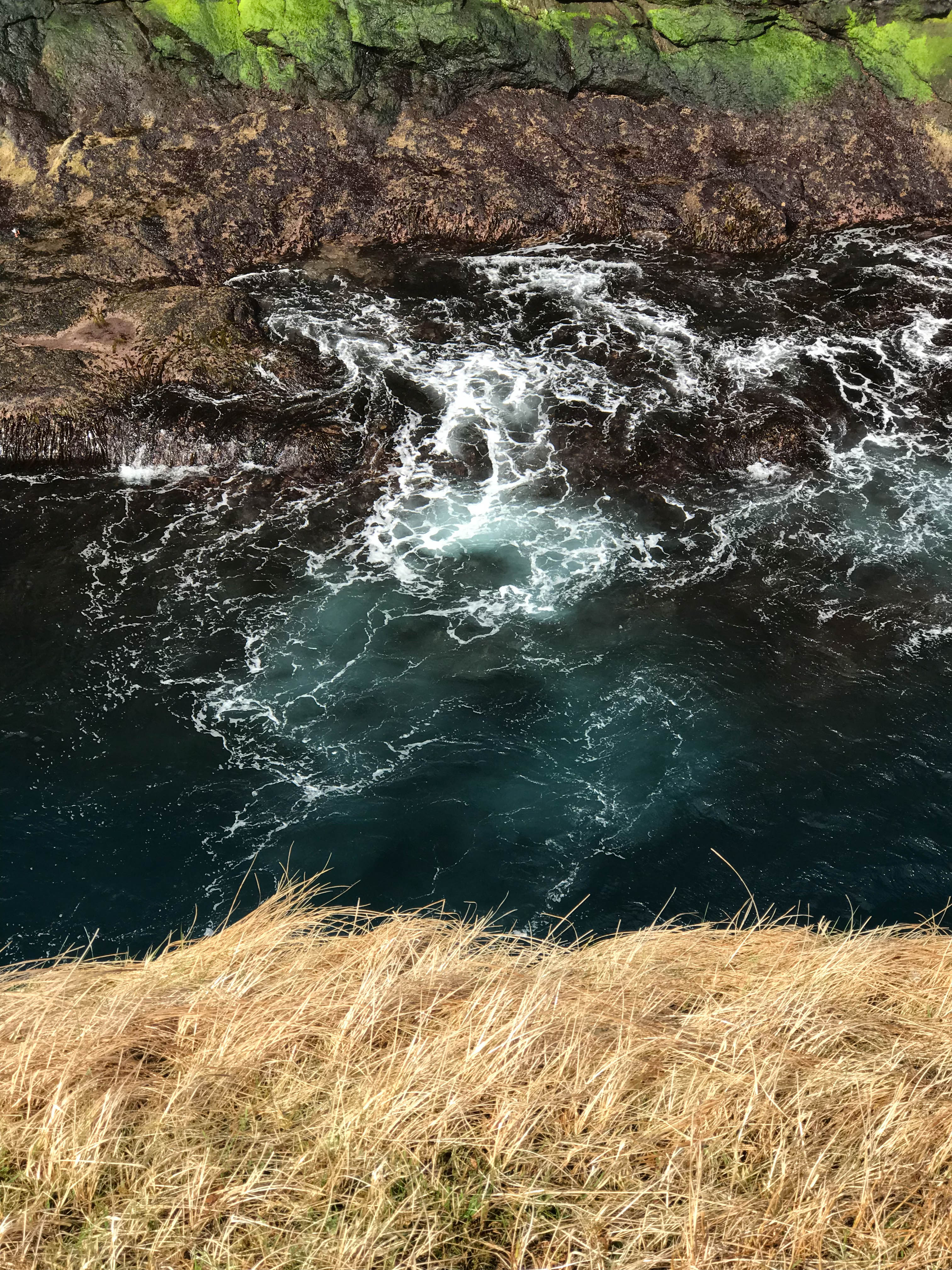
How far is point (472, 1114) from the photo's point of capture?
4648 mm

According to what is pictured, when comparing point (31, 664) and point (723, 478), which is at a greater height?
point (723, 478)

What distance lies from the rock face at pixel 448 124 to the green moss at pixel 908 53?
4 cm

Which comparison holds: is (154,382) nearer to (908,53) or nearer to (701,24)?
(701,24)

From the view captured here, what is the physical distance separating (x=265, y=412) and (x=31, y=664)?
5380 millimetres

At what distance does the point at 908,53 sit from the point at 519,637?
58.7ft

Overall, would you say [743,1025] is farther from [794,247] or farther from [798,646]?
[794,247]

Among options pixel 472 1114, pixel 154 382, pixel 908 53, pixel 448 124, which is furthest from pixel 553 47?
pixel 472 1114

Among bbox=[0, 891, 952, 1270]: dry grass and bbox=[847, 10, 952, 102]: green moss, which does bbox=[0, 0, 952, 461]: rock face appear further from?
bbox=[0, 891, 952, 1270]: dry grass

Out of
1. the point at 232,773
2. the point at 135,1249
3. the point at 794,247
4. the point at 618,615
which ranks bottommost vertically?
the point at 232,773

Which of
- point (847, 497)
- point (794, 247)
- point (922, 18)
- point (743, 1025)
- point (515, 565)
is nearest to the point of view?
point (743, 1025)

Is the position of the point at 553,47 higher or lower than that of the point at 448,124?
higher

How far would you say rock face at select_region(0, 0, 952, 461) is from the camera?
19.7 m

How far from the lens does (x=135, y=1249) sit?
4.12m

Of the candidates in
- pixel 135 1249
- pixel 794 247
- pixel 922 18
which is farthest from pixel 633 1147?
pixel 922 18
